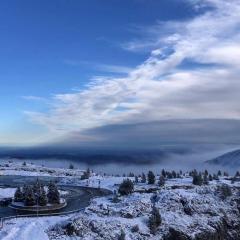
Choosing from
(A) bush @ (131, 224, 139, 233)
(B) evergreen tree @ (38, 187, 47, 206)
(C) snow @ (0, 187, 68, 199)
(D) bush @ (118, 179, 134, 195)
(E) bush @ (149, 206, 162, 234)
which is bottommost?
(A) bush @ (131, 224, 139, 233)

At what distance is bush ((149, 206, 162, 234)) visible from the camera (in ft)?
328

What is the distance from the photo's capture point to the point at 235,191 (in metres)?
135

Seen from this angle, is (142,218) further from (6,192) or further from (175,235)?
(6,192)

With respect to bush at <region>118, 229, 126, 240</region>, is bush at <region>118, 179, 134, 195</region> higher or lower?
higher

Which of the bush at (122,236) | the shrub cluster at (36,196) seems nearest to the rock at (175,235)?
the bush at (122,236)

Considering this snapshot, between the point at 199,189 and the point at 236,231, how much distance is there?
2000 centimetres

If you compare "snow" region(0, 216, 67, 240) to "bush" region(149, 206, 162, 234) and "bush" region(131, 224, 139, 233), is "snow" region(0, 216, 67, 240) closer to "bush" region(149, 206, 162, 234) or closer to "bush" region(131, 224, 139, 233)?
"bush" region(131, 224, 139, 233)

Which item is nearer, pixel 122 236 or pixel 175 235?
pixel 122 236

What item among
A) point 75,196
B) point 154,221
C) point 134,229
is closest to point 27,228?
point 134,229

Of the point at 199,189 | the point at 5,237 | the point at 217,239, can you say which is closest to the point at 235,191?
the point at 199,189

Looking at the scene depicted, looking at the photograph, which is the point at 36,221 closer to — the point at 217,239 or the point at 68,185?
the point at 217,239

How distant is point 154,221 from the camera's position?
A: 10169 centimetres

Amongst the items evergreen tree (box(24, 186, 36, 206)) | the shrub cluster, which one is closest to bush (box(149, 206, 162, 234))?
the shrub cluster

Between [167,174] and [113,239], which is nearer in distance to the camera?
[113,239]
